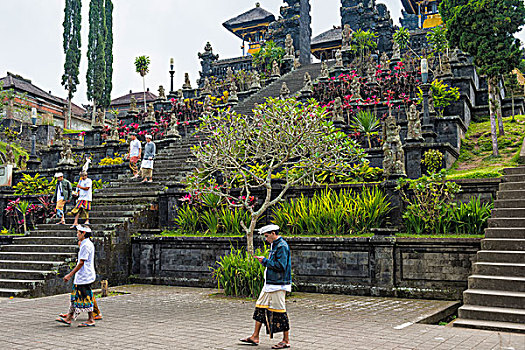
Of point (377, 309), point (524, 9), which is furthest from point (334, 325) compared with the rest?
point (524, 9)

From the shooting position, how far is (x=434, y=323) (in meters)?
7.74

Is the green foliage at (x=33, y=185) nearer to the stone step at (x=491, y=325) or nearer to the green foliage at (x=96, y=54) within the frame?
the stone step at (x=491, y=325)

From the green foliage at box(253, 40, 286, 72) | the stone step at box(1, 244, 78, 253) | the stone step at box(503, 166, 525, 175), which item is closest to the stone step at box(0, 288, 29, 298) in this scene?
the stone step at box(1, 244, 78, 253)

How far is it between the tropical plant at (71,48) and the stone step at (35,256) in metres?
25.1

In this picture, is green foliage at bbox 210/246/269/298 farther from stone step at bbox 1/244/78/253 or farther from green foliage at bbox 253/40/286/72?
green foliage at bbox 253/40/286/72

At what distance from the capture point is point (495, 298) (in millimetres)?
7703

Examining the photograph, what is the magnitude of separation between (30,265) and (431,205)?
30.2ft

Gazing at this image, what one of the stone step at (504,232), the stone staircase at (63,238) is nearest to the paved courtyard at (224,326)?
the stone staircase at (63,238)

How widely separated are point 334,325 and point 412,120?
319 inches

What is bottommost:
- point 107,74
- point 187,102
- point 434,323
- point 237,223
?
point 434,323

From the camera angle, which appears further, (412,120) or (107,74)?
(107,74)

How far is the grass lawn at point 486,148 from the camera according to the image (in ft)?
46.0

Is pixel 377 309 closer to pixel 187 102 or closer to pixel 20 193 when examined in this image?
pixel 20 193

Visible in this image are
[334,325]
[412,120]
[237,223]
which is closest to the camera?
[334,325]
